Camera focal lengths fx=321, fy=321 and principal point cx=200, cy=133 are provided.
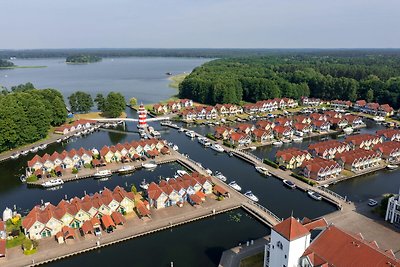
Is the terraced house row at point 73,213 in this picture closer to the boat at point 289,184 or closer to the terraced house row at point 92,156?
the terraced house row at point 92,156

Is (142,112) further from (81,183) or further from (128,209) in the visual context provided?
(128,209)

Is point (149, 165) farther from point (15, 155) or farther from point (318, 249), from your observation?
point (318, 249)

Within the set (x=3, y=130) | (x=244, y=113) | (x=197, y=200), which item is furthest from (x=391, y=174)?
(x=3, y=130)

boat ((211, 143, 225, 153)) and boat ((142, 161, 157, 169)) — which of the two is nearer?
boat ((142, 161, 157, 169))

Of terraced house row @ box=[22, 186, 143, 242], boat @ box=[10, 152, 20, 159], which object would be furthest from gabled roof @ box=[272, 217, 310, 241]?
boat @ box=[10, 152, 20, 159]

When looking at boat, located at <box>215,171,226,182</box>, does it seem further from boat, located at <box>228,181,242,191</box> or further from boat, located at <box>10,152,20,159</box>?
boat, located at <box>10,152,20,159</box>

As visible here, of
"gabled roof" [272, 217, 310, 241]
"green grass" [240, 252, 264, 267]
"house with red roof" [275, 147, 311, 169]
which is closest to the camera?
"gabled roof" [272, 217, 310, 241]
